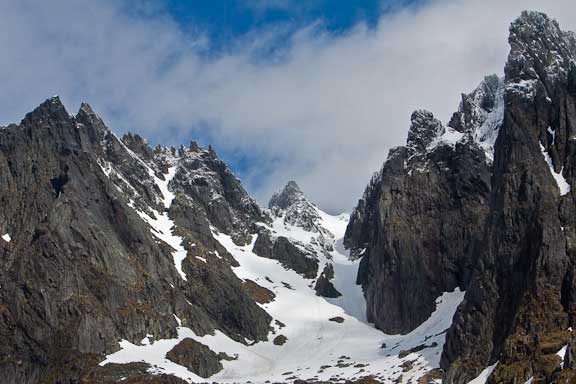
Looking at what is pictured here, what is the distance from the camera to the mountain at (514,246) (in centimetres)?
11862

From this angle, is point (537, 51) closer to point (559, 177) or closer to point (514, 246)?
point (559, 177)

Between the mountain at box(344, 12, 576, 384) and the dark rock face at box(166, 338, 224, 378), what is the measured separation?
156 ft

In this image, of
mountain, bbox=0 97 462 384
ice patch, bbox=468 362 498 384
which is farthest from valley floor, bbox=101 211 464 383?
ice patch, bbox=468 362 498 384

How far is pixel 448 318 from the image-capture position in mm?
170875

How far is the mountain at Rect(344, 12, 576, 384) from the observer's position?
119m

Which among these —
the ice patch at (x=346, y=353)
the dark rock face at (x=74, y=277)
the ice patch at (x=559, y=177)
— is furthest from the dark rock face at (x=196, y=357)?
the ice patch at (x=559, y=177)

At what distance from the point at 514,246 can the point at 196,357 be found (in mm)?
73096

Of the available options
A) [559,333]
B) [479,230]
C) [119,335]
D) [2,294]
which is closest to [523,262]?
[559,333]

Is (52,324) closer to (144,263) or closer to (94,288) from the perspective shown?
(94,288)

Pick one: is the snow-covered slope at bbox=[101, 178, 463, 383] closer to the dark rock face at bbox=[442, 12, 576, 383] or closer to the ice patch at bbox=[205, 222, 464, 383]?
the ice patch at bbox=[205, 222, 464, 383]

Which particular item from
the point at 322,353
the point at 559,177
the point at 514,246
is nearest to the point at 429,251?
the point at 322,353

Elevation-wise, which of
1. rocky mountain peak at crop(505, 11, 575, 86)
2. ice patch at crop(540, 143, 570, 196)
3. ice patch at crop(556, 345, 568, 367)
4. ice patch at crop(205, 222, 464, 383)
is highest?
rocky mountain peak at crop(505, 11, 575, 86)

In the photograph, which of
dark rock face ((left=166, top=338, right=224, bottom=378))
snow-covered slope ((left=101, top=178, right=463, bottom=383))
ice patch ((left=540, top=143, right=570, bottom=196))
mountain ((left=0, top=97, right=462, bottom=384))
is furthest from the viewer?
dark rock face ((left=166, top=338, right=224, bottom=378))

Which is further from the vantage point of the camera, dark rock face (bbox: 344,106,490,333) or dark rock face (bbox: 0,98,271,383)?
dark rock face (bbox: 344,106,490,333)
